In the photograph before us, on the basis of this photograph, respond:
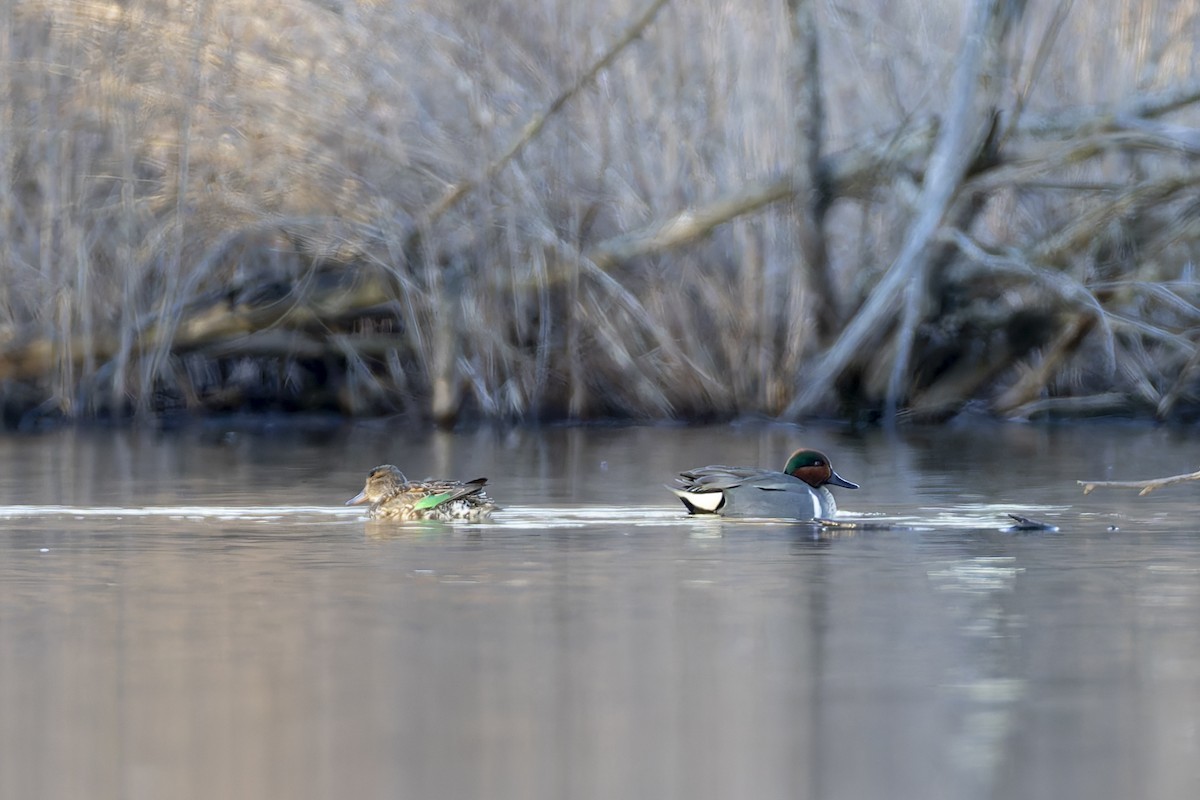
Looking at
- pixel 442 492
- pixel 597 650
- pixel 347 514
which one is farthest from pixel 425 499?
pixel 597 650

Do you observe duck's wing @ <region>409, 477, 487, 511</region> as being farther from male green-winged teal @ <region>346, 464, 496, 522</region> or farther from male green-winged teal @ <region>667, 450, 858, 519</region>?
male green-winged teal @ <region>667, 450, 858, 519</region>

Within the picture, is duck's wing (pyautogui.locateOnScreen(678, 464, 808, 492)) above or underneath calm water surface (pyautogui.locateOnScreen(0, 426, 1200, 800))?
above

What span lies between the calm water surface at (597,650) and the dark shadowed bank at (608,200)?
18.8 ft

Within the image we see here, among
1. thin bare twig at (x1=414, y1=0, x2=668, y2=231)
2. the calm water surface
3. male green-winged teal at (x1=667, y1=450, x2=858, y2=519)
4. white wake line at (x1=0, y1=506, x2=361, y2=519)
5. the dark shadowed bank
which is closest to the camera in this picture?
the calm water surface

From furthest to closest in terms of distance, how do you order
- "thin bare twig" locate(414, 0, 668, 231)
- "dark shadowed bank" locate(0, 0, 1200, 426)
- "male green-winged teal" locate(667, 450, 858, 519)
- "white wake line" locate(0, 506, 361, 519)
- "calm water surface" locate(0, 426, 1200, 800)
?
"dark shadowed bank" locate(0, 0, 1200, 426) < "thin bare twig" locate(414, 0, 668, 231) < "white wake line" locate(0, 506, 361, 519) < "male green-winged teal" locate(667, 450, 858, 519) < "calm water surface" locate(0, 426, 1200, 800)

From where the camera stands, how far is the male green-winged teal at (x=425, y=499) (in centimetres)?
849

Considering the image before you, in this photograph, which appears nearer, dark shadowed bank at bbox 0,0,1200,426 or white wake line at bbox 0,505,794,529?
white wake line at bbox 0,505,794,529

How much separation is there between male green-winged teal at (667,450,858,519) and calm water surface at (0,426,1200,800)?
0.49 ft

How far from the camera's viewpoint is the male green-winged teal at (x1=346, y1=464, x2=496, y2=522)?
8492 millimetres

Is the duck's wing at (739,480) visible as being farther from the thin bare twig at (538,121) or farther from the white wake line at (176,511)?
the thin bare twig at (538,121)

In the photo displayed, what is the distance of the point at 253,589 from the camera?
6.35 m

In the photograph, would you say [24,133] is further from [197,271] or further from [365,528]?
[365,528]

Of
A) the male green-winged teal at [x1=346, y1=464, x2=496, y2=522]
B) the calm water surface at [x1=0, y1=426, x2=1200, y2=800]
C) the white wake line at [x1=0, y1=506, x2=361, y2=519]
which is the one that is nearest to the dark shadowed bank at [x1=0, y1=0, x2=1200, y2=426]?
the calm water surface at [x1=0, y1=426, x2=1200, y2=800]

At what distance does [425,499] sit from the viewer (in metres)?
8.49
